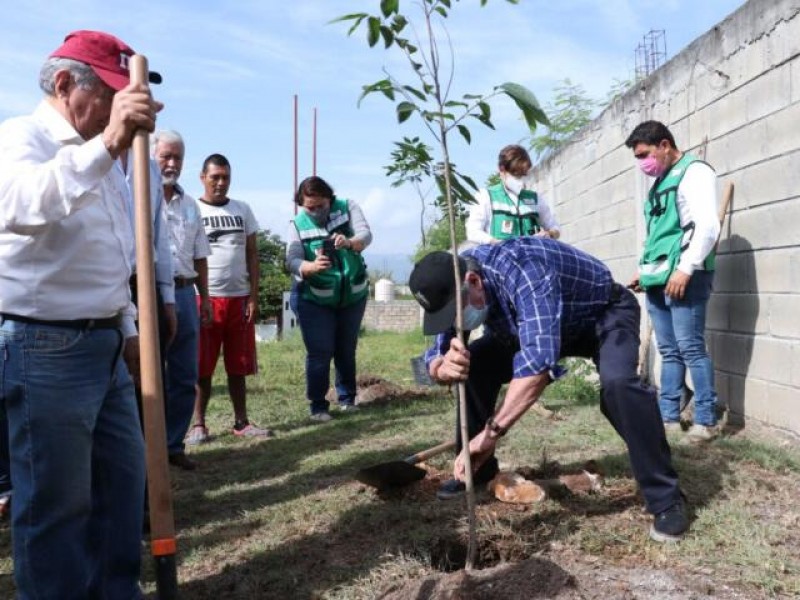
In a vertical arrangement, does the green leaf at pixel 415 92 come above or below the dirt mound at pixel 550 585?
above

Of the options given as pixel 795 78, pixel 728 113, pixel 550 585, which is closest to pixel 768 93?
pixel 795 78

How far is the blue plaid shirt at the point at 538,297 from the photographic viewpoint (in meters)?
2.66

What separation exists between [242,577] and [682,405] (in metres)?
3.40

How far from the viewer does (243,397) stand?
5.21 m

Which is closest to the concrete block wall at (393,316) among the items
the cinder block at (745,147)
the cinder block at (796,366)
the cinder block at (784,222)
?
the cinder block at (745,147)

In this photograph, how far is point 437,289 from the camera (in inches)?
106

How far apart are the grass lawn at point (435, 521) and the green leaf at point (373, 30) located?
5.34ft

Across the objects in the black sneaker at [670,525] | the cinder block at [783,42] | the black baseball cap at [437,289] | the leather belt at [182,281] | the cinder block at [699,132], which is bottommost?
the black sneaker at [670,525]

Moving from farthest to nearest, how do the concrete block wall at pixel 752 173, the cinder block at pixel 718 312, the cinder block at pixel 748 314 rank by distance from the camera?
the cinder block at pixel 718 312
the cinder block at pixel 748 314
the concrete block wall at pixel 752 173

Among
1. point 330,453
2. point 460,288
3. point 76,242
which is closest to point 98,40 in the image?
point 76,242

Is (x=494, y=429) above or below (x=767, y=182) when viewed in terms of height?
below

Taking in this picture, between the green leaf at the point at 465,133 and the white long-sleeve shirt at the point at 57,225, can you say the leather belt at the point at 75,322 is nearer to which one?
the white long-sleeve shirt at the point at 57,225

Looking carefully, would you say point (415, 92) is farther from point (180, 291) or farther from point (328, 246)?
point (328, 246)

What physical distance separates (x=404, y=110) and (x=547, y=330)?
903 millimetres
